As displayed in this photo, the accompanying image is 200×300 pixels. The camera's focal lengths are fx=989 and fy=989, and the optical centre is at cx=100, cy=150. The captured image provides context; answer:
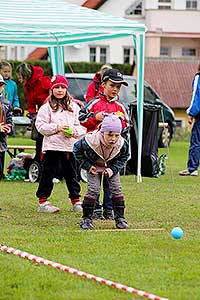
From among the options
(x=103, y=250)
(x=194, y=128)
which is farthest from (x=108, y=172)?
(x=194, y=128)

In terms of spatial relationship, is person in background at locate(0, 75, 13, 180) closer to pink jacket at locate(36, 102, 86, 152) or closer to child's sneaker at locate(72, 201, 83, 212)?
pink jacket at locate(36, 102, 86, 152)

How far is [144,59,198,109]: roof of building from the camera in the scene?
3900 cm

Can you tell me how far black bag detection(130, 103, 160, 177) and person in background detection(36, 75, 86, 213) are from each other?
16.2ft

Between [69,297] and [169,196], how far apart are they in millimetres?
7210

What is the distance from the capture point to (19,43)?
1841cm

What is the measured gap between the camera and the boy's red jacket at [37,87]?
53.2ft

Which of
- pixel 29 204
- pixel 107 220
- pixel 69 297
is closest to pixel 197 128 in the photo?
pixel 29 204

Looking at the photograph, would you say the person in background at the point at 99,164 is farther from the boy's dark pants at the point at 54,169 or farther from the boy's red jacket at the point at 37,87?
the boy's red jacket at the point at 37,87

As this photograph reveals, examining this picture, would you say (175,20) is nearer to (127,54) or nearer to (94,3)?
(127,54)

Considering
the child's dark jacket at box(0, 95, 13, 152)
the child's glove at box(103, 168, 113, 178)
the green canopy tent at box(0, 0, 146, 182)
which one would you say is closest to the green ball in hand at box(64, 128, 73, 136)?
the child's dark jacket at box(0, 95, 13, 152)

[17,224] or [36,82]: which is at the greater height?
[36,82]

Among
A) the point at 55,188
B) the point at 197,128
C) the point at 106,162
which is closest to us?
the point at 106,162

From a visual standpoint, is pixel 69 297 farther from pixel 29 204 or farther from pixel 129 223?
pixel 29 204

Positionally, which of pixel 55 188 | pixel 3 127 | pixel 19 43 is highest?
pixel 19 43
